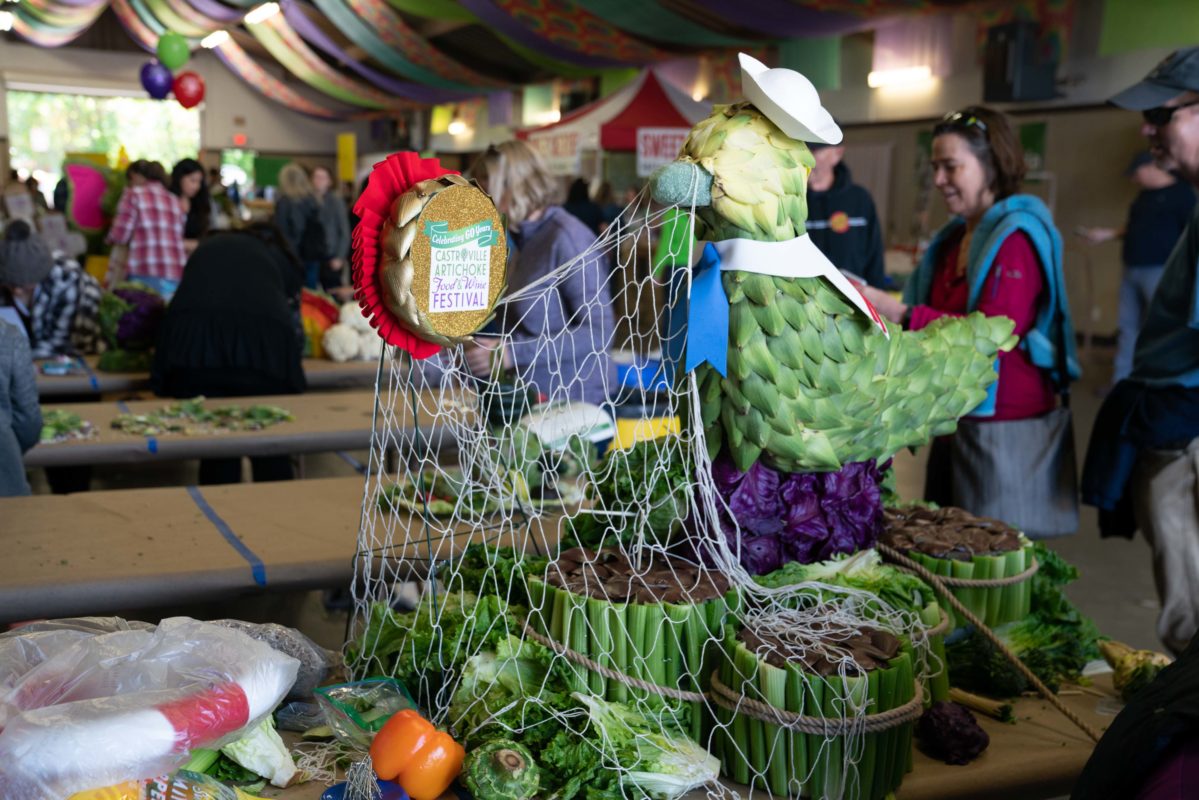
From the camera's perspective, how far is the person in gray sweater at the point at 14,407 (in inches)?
107

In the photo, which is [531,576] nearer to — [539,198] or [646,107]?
[539,198]

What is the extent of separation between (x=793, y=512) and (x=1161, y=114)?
1.30 m

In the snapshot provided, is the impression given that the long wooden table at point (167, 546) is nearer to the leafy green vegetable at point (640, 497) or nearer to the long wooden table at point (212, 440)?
the long wooden table at point (212, 440)

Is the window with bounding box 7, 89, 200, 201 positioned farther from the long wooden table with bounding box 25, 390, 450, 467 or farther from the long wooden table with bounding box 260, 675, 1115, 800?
the long wooden table with bounding box 260, 675, 1115, 800

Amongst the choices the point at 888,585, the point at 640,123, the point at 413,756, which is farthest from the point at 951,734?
the point at 640,123

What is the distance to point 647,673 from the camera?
1.46 meters

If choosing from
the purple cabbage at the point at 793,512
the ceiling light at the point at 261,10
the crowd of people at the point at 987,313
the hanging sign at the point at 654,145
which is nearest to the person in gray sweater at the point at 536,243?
the crowd of people at the point at 987,313

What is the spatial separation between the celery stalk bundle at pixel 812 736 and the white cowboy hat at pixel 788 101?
2.44 feet

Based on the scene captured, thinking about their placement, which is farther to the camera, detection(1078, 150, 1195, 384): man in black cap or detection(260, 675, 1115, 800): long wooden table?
detection(1078, 150, 1195, 384): man in black cap

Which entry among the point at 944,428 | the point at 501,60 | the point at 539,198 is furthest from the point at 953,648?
the point at 501,60

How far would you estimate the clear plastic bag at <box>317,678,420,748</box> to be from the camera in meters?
1.44

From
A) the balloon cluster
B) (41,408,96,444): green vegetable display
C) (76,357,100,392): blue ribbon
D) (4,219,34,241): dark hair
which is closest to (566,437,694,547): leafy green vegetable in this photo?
(41,408,96,444): green vegetable display

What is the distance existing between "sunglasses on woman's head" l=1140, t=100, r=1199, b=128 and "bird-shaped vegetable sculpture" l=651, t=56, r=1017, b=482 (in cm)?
100

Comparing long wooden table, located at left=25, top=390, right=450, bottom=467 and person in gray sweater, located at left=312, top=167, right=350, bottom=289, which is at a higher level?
person in gray sweater, located at left=312, top=167, right=350, bottom=289
